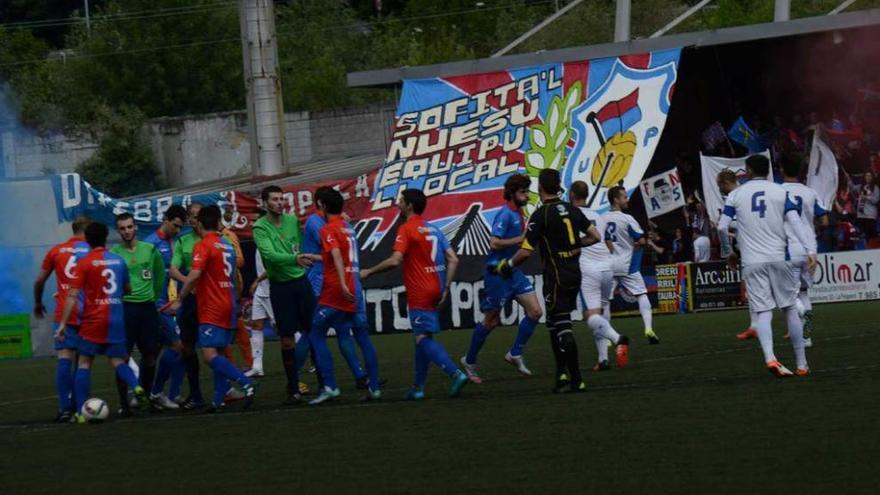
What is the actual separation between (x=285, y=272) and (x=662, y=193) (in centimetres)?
1871

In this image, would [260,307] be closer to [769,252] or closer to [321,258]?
[321,258]

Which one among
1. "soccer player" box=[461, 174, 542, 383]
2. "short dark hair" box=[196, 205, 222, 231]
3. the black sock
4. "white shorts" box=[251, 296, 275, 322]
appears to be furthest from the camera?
"white shorts" box=[251, 296, 275, 322]

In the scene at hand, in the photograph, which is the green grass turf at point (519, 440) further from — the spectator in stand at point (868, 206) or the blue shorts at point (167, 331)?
the spectator in stand at point (868, 206)

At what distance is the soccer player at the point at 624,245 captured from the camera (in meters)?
19.2

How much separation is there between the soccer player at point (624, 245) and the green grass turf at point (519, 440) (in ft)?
7.59

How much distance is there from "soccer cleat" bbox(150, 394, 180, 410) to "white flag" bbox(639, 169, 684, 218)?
1844 centimetres

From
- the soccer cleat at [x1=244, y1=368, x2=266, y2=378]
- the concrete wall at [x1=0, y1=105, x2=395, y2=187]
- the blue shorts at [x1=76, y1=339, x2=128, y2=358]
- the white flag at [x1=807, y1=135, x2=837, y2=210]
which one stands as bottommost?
the soccer cleat at [x1=244, y1=368, x2=266, y2=378]

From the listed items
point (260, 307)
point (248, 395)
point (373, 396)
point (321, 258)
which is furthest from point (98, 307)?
point (260, 307)

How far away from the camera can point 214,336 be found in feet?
47.1

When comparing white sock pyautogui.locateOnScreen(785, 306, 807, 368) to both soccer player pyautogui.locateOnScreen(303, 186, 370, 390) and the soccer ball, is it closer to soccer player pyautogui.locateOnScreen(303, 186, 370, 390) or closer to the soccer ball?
soccer player pyautogui.locateOnScreen(303, 186, 370, 390)

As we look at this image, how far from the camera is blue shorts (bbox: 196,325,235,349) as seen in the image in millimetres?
14367

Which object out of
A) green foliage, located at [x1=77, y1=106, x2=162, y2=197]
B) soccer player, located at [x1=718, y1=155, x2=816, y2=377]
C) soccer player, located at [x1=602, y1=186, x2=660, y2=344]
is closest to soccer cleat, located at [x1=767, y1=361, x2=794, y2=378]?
soccer player, located at [x1=718, y1=155, x2=816, y2=377]

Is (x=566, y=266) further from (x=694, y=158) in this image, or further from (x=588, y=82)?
(x=694, y=158)

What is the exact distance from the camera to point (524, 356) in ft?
65.7
